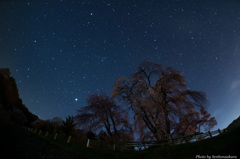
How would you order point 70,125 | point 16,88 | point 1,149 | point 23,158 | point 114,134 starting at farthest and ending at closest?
point 16,88 → point 70,125 → point 114,134 → point 23,158 → point 1,149

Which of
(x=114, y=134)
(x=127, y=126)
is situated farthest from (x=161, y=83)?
(x=114, y=134)

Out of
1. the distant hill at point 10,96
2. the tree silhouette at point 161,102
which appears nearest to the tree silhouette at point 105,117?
the tree silhouette at point 161,102

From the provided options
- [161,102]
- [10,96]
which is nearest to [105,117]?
[161,102]

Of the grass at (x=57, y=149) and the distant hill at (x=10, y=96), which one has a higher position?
the distant hill at (x=10, y=96)

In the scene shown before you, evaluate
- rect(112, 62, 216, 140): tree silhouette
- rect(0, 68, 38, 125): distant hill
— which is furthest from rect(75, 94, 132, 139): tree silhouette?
rect(0, 68, 38, 125): distant hill

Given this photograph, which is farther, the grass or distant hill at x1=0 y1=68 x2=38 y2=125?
distant hill at x1=0 y1=68 x2=38 y2=125

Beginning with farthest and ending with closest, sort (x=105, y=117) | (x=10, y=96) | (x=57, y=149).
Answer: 1. (x=10, y=96)
2. (x=105, y=117)
3. (x=57, y=149)

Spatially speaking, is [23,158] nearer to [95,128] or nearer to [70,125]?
[95,128]

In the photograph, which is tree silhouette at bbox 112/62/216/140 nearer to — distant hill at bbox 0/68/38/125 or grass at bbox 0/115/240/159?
grass at bbox 0/115/240/159

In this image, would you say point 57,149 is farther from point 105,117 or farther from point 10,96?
point 10,96

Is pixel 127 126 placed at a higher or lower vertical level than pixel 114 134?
higher

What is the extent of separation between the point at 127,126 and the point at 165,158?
1213cm

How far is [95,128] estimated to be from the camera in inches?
714

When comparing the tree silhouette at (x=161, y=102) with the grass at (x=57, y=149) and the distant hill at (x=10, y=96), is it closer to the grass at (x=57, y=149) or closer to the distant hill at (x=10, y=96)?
the grass at (x=57, y=149)
